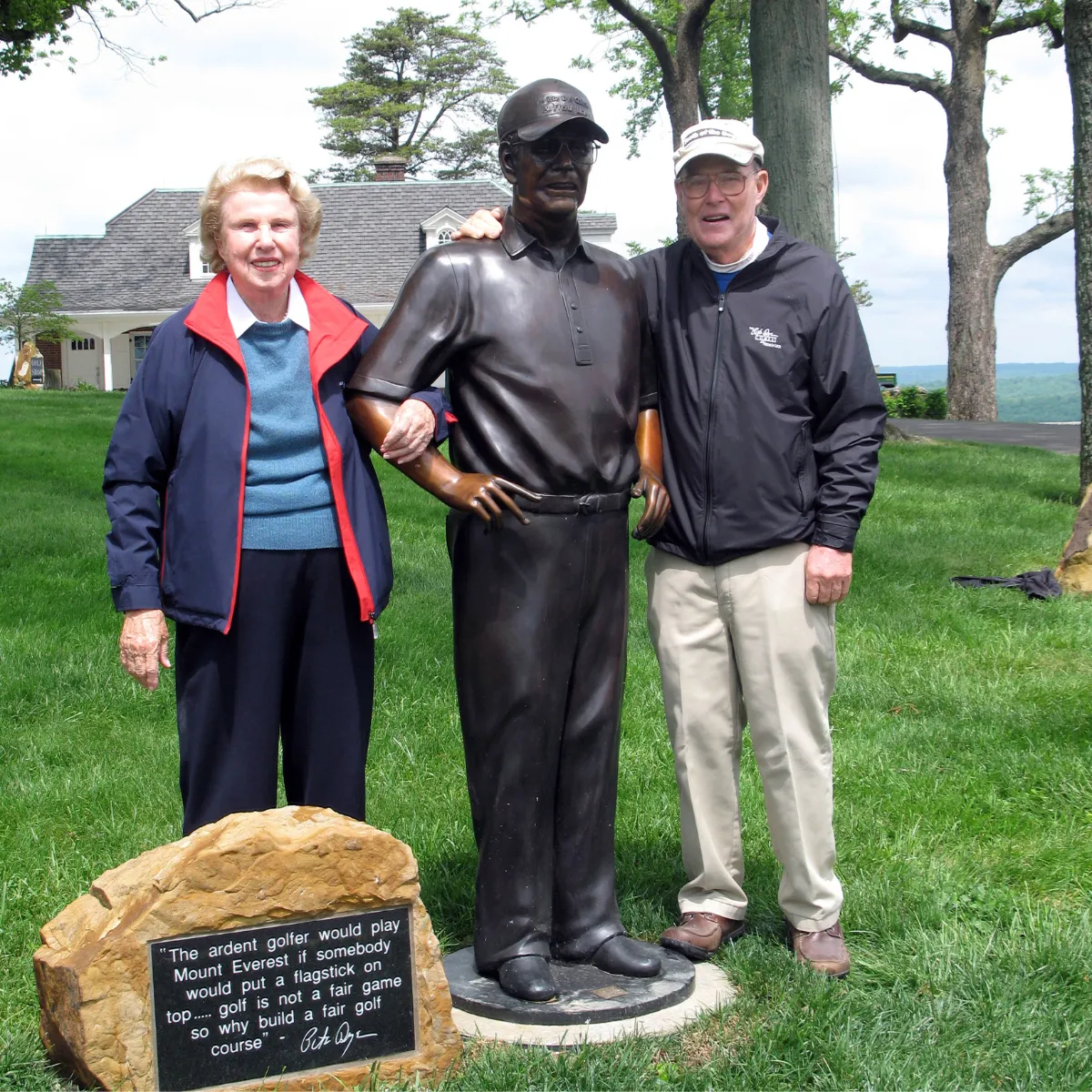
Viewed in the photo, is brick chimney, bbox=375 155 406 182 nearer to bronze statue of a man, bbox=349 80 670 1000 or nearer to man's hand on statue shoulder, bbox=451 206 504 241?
man's hand on statue shoulder, bbox=451 206 504 241

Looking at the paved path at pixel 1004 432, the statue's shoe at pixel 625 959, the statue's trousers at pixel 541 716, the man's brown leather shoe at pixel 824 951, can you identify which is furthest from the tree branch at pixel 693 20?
the statue's shoe at pixel 625 959

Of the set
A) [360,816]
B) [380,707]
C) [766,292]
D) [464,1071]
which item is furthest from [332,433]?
[380,707]

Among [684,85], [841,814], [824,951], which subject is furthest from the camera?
[684,85]

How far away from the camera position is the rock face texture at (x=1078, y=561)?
8.60 m

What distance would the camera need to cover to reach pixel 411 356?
135 inches

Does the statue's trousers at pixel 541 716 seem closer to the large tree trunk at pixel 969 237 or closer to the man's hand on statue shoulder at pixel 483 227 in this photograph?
the man's hand on statue shoulder at pixel 483 227

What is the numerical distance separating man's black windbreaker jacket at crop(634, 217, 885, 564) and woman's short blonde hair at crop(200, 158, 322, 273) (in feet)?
3.28

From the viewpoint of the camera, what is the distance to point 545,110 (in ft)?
11.0

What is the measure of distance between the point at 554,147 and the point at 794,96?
6435 millimetres

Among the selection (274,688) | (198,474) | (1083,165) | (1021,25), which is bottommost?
(274,688)

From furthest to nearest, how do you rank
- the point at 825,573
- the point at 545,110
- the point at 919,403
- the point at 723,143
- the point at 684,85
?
the point at 919,403, the point at 684,85, the point at 825,573, the point at 723,143, the point at 545,110

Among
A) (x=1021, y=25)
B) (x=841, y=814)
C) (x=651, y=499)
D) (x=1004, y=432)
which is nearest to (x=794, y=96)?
(x=841, y=814)

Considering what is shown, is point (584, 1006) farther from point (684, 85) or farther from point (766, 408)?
point (684, 85)

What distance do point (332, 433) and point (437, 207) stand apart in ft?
110
